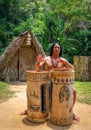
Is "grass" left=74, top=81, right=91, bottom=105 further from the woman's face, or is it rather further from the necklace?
the woman's face

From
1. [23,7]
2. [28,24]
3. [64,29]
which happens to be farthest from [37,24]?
[64,29]

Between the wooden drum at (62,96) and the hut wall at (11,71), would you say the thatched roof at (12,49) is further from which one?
the wooden drum at (62,96)

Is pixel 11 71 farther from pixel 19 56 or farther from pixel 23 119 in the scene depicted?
pixel 23 119

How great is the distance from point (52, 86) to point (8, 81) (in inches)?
241

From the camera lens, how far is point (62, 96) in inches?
170

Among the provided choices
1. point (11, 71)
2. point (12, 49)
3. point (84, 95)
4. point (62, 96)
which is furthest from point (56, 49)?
point (11, 71)

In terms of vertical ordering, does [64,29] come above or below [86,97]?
above

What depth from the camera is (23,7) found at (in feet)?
56.6

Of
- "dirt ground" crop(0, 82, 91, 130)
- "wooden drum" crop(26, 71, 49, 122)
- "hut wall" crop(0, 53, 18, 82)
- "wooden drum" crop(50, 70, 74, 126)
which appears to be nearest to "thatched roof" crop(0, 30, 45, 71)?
"hut wall" crop(0, 53, 18, 82)

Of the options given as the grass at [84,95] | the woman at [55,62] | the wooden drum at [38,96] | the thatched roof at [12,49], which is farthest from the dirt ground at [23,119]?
the thatched roof at [12,49]

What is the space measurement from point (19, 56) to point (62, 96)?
6735 millimetres

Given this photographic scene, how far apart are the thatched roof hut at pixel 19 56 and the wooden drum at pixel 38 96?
579cm

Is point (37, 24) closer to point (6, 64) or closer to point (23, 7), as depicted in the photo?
point (23, 7)

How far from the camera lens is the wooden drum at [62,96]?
4.31 metres
